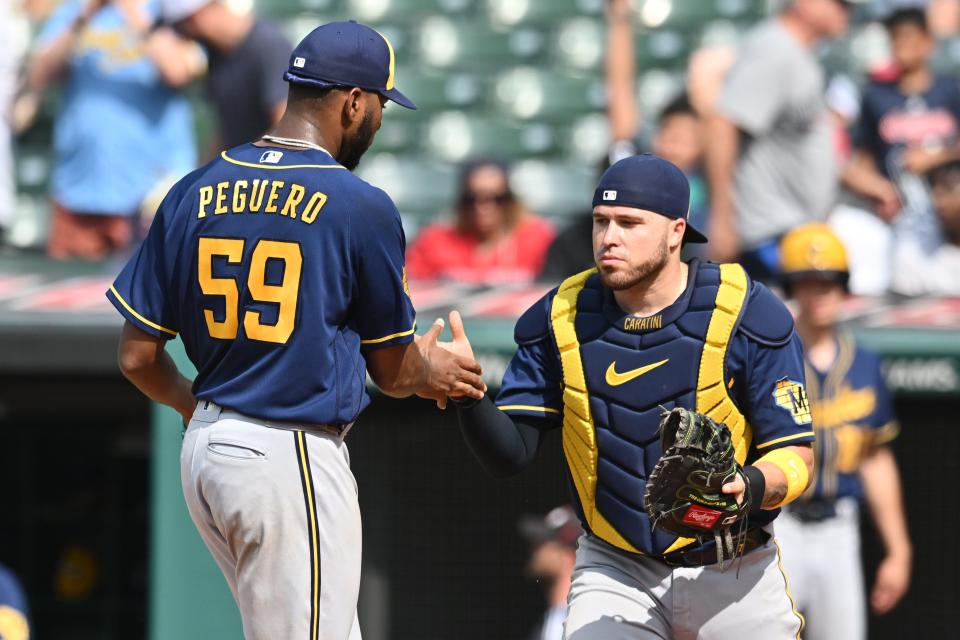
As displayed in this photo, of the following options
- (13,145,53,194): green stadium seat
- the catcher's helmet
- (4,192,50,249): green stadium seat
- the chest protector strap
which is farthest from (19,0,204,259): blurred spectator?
the chest protector strap

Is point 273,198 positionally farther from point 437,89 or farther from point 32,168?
point 437,89

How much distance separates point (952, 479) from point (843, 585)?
0.59m

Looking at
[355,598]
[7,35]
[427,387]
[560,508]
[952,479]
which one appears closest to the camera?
[355,598]

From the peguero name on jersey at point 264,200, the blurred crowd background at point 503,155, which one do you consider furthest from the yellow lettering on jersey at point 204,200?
the blurred crowd background at point 503,155

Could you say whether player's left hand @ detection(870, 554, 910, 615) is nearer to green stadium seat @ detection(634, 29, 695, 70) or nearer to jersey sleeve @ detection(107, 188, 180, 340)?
jersey sleeve @ detection(107, 188, 180, 340)

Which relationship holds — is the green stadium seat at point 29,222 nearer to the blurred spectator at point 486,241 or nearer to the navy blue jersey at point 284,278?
the blurred spectator at point 486,241

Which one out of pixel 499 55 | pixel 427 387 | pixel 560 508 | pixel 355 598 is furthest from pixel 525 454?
pixel 499 55

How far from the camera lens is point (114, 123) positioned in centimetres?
671

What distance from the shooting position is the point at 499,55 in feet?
28.5

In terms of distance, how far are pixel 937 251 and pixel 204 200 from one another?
14.3 feet

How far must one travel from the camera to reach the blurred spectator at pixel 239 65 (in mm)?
6219

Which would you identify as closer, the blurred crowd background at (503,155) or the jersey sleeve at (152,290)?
the jersey sleeve at (152,290)

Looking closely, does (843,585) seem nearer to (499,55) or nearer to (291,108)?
(291,108)

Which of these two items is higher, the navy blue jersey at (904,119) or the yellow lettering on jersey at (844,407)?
the navy blue jersey at (904,119)
